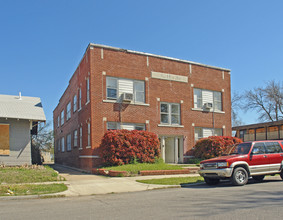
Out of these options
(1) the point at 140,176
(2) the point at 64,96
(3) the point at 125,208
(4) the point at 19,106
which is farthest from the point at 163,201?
(2) the point at 64,96

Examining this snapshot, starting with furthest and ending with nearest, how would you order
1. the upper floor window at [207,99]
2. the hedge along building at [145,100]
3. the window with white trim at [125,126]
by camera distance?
1. the upper floor window at [207,99]
2. the window with white trim at [125,126]
3. the hedge along building at [145,100]

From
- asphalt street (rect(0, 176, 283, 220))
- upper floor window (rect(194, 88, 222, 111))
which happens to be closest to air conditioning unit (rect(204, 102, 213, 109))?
upper floor window (rect(194, 88, 222, 111))

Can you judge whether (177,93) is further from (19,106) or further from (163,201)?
(163,201)

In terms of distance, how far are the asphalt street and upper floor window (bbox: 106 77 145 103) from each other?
11.4 metres

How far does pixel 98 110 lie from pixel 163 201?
1187cm

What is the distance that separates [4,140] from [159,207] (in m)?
12.4

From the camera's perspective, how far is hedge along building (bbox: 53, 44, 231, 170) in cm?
2006

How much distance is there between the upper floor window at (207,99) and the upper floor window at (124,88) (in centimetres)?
511

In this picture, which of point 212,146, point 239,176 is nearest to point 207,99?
point 212,146

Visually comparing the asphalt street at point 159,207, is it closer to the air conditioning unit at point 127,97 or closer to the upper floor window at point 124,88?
the air conditioning unit at point 127,97

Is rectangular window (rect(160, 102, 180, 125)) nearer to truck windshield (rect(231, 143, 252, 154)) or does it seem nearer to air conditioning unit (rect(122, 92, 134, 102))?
air conditioning unit (rect(122, 92, 134, 102))

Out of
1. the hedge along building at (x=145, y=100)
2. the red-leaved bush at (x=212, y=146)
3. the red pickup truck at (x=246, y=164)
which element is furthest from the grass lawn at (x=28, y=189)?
the red-leaved bush at (x=212, y=146)

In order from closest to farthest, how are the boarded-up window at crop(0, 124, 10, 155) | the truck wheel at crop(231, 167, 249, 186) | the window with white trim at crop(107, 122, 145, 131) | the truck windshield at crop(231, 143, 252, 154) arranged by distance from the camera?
the truck wheel at crop(231, 167, 249, 186), the truck windshield at crop(231, 143, 252, 154), the boarded-up window at crop(0, 124, 10, 155), the window with white trim at crop(107, 122, 145, 131)

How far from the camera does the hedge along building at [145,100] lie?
20062mm
